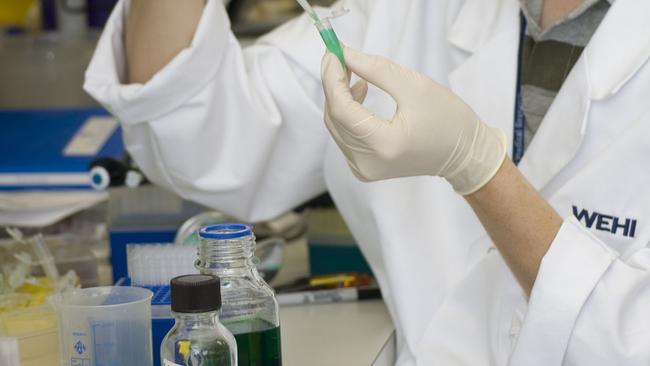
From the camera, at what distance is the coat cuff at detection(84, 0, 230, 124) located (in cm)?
162

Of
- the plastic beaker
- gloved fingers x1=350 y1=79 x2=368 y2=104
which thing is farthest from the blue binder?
the plastic beaker

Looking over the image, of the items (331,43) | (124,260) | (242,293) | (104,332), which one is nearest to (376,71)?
(331,43)

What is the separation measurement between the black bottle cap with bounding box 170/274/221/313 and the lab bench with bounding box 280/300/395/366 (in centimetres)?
47

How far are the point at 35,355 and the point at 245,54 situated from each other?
0.75 m

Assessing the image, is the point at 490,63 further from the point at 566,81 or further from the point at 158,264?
the point at 158,264

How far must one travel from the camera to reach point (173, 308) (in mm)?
1000

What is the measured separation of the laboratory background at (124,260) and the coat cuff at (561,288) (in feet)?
0.89

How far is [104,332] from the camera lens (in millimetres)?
1075

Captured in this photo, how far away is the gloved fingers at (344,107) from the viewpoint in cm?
127

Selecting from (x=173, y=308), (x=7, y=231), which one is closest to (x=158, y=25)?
(x=7, y=231)

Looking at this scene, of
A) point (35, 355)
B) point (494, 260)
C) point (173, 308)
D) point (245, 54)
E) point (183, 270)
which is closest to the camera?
point (173, 308)

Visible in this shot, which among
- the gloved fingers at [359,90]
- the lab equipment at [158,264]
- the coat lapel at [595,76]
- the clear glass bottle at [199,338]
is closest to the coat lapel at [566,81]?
the coat lapel at [595,76]

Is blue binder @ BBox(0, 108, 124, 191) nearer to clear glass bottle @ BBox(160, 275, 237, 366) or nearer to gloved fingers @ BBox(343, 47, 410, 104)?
gloved fingers @ BBox(343, 47, 410, 104)

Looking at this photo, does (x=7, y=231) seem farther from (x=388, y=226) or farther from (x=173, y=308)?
(x=173, y=308)
